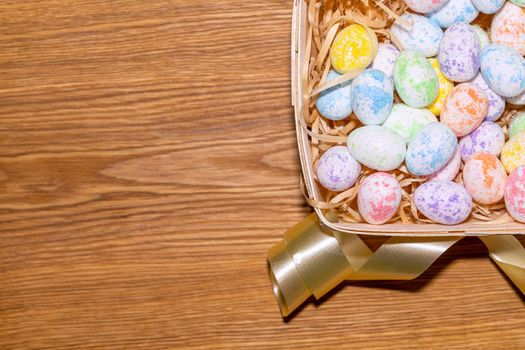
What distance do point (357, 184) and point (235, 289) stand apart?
0.82 ft

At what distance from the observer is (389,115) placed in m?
0.92

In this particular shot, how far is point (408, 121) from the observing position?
91cm

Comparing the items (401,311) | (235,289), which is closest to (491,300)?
(401,311)

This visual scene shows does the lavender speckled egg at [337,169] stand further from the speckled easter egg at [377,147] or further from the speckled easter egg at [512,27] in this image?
the speckled easter egg at [512,27]

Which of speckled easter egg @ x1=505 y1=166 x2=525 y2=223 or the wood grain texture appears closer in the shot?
speckled easter egg @ x1=505 y1=166 x2=525 y2=223

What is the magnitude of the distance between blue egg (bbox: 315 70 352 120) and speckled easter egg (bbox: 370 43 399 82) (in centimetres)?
4

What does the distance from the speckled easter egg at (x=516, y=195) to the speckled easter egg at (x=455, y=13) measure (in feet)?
0.65

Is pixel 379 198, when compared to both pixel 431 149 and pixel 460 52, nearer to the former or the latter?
pixel 431 149

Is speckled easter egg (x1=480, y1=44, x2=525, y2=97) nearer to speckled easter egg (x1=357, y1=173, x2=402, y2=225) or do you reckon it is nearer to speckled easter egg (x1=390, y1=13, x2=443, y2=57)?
speckled easter egg (x1=390, y1=13, x2=443, y2=57)

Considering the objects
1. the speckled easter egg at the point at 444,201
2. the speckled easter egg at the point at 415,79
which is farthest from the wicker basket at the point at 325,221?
→ the speckled easter egg at the point at 415,79

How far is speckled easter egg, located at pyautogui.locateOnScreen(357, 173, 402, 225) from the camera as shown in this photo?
2.89ft

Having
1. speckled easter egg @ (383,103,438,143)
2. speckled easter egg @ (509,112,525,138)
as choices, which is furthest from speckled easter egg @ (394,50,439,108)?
speckled easter egg @ (509,112,525,138)

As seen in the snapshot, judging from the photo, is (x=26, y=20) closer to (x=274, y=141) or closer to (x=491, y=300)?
(x=274, y=141)

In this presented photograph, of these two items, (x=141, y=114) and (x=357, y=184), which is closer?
(x=357, y=184)
